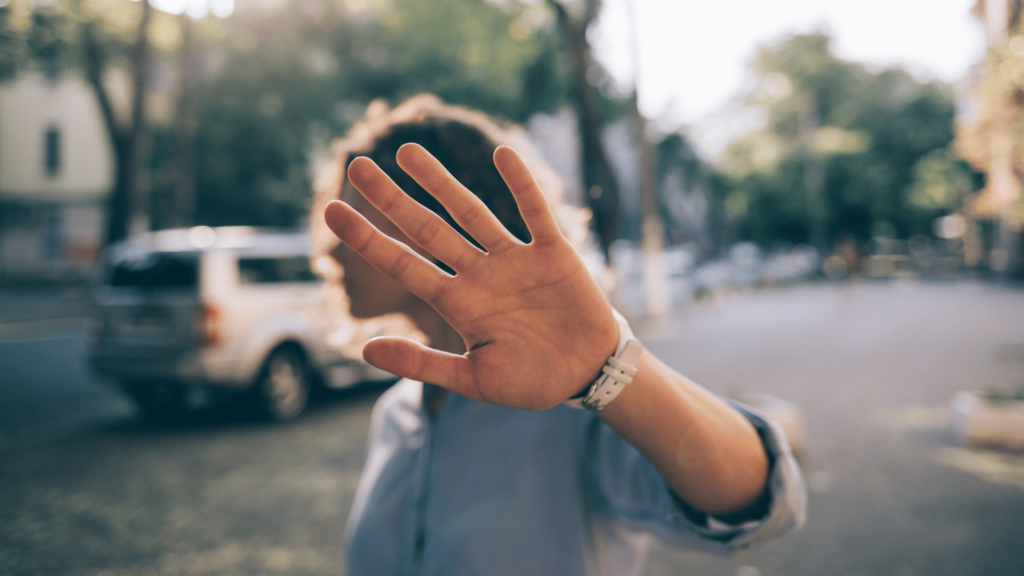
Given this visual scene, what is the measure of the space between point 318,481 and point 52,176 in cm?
3096

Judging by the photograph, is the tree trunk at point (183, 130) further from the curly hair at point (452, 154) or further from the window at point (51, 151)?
the window at point (51, 151)

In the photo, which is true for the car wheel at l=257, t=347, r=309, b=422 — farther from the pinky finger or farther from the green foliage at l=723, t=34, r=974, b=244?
the green foliage at l=723, t=34, r=974, b=244

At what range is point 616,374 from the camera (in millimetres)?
946

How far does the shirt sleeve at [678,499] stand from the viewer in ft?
3.53

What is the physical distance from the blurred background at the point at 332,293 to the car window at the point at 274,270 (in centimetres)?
4

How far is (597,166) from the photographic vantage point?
11922 millimetres

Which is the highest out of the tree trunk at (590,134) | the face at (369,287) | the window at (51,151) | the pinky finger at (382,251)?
the window at (51,151)

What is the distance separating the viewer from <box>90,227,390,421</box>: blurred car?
6.02 metres

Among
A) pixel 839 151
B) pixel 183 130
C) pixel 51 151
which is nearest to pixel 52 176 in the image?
pixel 51 151

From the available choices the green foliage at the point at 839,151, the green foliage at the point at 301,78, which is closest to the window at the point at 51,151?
the green foliage at the point at 301,78

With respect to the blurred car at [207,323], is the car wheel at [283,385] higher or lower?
lower

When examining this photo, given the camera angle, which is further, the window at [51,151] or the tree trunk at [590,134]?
the window at [51,151]

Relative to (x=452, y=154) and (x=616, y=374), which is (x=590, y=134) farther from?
(x=616, y=374)

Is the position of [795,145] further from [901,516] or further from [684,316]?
[901,516]
